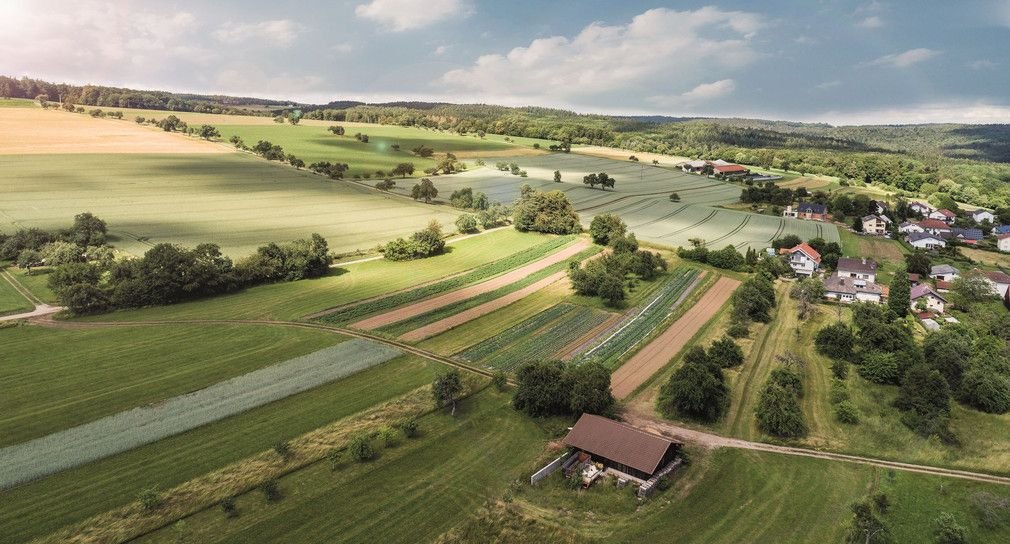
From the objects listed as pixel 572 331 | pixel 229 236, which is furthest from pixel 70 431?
pixel 229 236

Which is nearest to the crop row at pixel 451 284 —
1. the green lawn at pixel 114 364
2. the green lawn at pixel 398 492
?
the green lawn at pixel 114 364

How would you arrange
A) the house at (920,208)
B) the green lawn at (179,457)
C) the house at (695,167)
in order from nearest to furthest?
the green lawn at (179,457), the house at (920,208), the house at (695,167)

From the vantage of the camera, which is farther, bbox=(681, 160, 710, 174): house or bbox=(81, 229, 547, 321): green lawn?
bbox=(681, 160, 710, 174): house

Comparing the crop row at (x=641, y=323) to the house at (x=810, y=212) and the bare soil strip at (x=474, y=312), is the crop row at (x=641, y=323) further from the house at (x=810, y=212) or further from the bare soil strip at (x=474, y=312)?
the house at (x=810, y=212)

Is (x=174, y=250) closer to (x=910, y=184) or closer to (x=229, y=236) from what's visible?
(x=229, y=236)

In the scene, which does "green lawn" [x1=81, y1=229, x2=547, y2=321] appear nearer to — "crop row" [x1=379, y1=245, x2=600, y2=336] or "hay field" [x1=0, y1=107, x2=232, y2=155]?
"crop row" [x1=379, y1=245, x2=600, y2=336]

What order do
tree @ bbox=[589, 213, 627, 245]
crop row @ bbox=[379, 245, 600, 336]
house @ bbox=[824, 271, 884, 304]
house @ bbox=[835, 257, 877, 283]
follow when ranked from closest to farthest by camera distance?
crop row @ bbox=[379, 245, 600, 336], house @ bbox=[824, 271, 884, 304], house @ bbox=[835, 257, 877, 283], tree @ bbox=[589, 213, 627, 245]

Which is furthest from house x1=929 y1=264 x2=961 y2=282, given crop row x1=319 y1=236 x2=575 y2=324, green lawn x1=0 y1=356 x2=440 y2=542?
green lawn x1=0 y1=356 x2=440 y2=542
